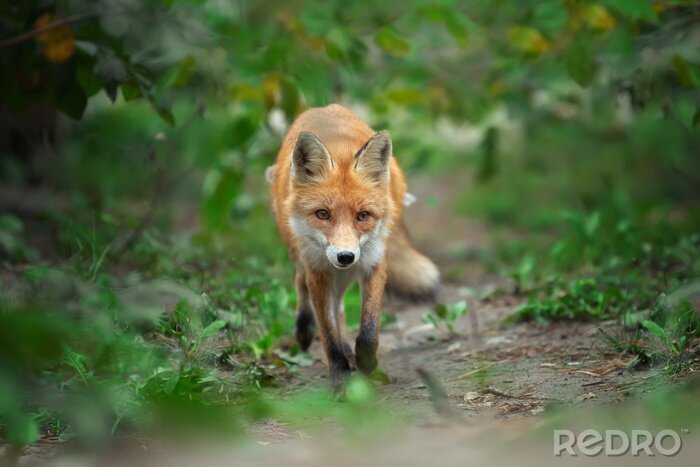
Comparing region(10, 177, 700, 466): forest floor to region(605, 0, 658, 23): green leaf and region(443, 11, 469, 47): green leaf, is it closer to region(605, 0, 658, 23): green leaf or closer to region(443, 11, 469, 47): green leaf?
region(605, 0, 658, 23): green leaf

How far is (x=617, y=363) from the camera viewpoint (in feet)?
12.6

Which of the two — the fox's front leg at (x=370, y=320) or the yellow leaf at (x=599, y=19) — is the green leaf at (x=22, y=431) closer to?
the fox's front leg at (x=370, y=320)

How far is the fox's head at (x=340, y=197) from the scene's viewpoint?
13.4 ft

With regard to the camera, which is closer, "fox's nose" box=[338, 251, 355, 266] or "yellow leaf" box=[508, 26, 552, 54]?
"fox's nose" box=[338, 251, 355, 266]

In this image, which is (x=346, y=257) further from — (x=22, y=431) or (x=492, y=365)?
(x=22, y=431)

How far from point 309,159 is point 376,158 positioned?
38 centimetres

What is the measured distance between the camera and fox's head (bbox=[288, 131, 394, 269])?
409 centimetres

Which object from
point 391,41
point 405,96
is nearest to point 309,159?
point 391,41

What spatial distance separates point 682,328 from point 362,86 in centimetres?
433

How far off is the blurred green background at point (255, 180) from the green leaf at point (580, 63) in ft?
0.07

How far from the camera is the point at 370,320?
13.7 feet

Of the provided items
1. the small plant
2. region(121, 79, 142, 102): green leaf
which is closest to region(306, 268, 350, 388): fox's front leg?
the small plant

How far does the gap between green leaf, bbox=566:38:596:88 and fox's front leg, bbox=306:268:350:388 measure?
2353mm

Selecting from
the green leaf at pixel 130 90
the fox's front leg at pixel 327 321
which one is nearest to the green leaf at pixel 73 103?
the green leaf at pixel 130 90
